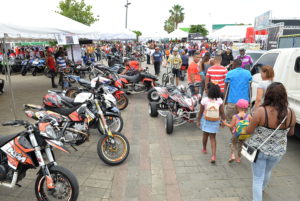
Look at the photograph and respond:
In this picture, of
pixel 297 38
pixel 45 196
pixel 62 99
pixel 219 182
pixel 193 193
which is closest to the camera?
pixel 45 196

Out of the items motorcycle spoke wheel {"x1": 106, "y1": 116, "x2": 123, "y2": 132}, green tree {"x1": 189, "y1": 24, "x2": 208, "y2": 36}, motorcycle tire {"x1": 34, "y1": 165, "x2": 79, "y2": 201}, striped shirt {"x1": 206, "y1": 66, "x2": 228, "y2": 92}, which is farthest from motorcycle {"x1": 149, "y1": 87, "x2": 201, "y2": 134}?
green tree {"x1": 189, "y1": 24, "x2": 208, "y2": 36}

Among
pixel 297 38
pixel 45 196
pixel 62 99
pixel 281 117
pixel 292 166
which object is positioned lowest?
pixel 292 166

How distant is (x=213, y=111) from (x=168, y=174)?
4.16 feet

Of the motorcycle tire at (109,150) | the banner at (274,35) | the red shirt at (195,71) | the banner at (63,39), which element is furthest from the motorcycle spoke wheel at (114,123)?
the banner at (274,35)

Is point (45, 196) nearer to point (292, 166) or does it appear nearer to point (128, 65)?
→ point (292, 166)

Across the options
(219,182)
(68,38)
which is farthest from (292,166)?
(68,38)

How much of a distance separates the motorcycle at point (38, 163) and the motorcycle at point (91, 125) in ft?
3.80

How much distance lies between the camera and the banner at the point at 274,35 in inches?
507

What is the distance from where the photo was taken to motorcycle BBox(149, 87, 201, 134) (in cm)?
573

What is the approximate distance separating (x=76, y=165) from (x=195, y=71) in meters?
4.71

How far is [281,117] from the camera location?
2.64 meters

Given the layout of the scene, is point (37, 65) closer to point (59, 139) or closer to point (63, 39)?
point (63, 39)

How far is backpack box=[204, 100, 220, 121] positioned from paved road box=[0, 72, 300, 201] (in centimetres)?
87

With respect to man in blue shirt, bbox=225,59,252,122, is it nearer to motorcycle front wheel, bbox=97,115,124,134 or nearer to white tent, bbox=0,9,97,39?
motorcycle front wheel, bbox=97,115,124,134
